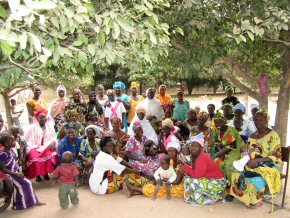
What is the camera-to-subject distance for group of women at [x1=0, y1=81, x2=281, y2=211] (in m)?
4.82

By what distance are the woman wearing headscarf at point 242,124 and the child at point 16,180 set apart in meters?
3.61

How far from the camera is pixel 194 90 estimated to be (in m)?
26.8

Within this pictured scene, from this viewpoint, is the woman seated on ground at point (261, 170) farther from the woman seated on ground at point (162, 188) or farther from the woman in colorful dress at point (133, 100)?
the woman in colorful dress at point (133, 100)

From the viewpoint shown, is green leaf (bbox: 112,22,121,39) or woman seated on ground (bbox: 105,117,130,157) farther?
woman seated on ground (bbox: 105,117,130,157)

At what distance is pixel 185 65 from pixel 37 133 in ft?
9.92

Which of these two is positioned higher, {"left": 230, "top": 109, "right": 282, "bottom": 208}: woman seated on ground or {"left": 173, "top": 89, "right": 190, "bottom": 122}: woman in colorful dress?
{"left": 173, "top": 89, "right": 190, "bottom": 122}: woman in colorful dress

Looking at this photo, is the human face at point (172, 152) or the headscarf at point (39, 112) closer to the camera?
the human face at point (172, 152)

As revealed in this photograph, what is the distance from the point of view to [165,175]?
529cm

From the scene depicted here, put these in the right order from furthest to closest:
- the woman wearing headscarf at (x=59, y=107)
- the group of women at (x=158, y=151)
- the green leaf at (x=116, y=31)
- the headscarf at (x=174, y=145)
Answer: the woman wearing headscarf at (x=59, y=107)
the headscarf at (x=174, y=145)
the group of women at (x=158, y=151)
the green leaf at (x=116, y=31)

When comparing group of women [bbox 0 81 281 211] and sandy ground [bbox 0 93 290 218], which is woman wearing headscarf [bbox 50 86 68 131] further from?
sandy ground [bbox 0 93 290 218]

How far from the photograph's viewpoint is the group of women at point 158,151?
482 cm

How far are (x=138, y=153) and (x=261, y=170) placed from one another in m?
2.19

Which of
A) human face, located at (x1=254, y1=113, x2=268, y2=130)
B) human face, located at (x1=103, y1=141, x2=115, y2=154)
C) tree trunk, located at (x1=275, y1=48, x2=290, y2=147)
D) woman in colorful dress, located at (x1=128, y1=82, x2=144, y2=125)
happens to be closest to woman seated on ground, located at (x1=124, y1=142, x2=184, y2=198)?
human face, located at (x1=103, y1=141, x2=115, y2=154)

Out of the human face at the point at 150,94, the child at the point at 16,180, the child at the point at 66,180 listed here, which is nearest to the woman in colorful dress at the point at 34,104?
Answer: the child at the point at 16,180
